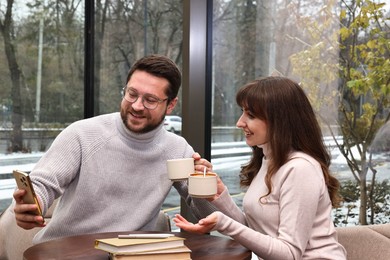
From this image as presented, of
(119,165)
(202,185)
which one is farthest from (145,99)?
(202,185)

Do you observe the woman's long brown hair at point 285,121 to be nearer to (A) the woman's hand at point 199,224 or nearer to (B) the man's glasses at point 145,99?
(A) the woman's hand at point 199,224

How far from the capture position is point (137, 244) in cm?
155

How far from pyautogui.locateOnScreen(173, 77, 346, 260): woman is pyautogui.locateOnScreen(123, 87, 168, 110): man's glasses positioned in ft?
1.20

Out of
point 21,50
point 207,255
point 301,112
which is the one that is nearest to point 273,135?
point 301,112

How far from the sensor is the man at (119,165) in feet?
6.93

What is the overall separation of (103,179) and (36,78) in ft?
7.24

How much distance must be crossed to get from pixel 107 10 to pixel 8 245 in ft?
7.54

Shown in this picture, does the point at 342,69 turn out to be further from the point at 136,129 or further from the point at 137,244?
the point at 137,244

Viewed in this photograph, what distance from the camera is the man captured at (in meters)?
2.11

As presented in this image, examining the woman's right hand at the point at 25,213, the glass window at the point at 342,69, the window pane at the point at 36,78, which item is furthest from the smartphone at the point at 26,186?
the window pane at the point at 36,78

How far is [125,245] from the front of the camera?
154cm

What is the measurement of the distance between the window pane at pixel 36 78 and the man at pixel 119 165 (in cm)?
193

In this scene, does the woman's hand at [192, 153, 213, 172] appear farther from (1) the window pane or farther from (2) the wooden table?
(1) the window pane

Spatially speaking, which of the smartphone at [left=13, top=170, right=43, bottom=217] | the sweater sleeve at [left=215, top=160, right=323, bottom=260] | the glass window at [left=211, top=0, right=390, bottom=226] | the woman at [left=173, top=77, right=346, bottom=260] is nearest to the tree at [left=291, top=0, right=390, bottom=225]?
the glass window at [left=211, top=0, right=390, bottom=226]
